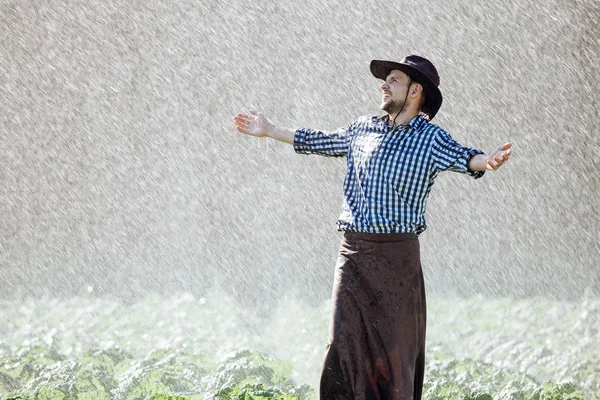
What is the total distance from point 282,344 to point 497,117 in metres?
2.80

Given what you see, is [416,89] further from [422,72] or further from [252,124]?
[252,124]

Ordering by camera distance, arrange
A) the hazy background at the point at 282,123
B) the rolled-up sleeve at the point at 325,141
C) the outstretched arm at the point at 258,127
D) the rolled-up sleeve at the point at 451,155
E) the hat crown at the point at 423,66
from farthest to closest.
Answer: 1. the hazy background at the point at 282,123
2. the outstretched arm at the point at 258,127
3. the rolled-up sleeve at the point at 325,141
4. the hat crown at the point at 423,66
5. the rolled-up sleeve at the point at 451,155

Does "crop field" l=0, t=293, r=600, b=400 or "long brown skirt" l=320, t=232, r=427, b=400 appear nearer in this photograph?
"long brown skirt" l=320, t=232, r=427, b=400

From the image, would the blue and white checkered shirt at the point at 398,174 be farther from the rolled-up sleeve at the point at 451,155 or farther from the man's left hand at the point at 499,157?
the man's left hand at the point at 499,157

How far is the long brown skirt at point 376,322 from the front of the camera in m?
3.64

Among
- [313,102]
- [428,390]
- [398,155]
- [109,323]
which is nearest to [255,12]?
[313,102]

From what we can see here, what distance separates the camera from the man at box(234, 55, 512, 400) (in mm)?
3639

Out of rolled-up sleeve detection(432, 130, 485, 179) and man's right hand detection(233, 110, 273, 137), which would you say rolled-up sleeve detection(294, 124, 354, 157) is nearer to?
man's right hand detection(233, 110, 273, 137)

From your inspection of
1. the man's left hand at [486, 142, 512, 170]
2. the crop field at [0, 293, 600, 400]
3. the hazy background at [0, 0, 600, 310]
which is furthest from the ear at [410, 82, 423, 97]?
the hazy background at [0, 0, 600, 310]

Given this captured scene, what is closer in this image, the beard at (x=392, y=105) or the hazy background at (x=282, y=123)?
the beard at (x=392, y=105)

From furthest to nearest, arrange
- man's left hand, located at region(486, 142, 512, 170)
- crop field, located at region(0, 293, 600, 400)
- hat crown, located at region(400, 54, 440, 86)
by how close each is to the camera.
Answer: crop field, located at region(0, 293, 600, 400) < hat crown, located at region(400, 54, 440, 86) < man's left hand, located at region(486, 142, 512, 170)

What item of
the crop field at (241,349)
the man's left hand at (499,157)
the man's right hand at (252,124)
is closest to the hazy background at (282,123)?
the crop field at (241,349)

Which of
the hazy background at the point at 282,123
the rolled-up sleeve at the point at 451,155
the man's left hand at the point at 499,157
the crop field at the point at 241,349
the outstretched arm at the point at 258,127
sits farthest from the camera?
the hazy background at the point at 282,123

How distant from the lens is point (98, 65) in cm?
868
